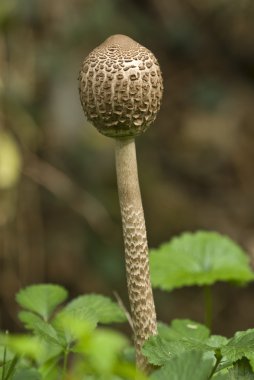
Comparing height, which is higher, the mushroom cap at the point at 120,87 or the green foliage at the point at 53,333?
the mushroom cap at the point at 120,87

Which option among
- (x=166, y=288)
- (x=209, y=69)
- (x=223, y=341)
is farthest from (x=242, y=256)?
(x=209, y=69)

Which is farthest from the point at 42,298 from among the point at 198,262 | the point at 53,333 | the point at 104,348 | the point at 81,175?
the point at 81,175

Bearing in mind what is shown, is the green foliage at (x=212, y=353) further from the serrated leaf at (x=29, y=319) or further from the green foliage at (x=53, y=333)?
the serrated leaf at (x=29, y=319)

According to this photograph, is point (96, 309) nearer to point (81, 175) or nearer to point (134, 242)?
point (134, 242)

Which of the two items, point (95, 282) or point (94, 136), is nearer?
point (95, 282)

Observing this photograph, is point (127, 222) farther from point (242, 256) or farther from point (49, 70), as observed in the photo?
point (49, 70)

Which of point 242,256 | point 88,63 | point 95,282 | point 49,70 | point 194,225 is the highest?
point 49,70

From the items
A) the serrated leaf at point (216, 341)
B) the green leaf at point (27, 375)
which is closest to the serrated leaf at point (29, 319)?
the green leaf at point (27, 375)
